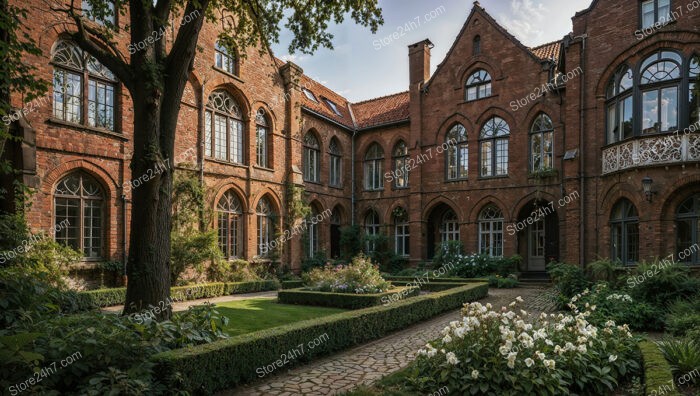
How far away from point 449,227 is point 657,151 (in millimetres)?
10823

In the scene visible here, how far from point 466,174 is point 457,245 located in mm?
3834

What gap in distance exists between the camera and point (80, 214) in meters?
13.2

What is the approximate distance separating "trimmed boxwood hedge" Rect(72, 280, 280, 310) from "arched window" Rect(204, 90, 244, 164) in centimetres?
542

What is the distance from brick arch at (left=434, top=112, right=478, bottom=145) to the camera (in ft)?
72.4

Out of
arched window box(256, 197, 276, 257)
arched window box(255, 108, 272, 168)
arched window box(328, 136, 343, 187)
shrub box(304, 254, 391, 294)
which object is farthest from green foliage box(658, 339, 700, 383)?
arched window box(328, 136, 343, 187)

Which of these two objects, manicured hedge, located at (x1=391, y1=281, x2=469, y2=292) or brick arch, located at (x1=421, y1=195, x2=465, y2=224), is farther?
brick arch, located at (x1=421, y1=195, x2=465, y2=224)

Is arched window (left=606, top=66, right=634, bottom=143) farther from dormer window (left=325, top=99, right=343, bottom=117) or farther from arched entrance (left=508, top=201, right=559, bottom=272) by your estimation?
dormer window (left=325, top=99, right=343, bottom=117)

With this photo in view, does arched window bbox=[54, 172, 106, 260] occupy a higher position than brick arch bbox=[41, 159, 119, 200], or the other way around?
brick arch bbox=[41, 159, 119, 200]

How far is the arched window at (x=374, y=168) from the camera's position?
25656mm

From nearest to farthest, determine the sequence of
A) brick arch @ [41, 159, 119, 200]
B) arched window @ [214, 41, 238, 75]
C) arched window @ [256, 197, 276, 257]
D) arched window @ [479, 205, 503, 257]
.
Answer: brick arch @ [41, 159, 119, 200] < arched window @ [214, 41, 238, 75] < arched window @ [256, 197, 276, 257] < arched window @ [479, 205, 503, 257]

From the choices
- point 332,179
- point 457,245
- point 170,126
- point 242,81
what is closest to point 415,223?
point 457,245

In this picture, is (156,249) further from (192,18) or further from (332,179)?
(332,179)

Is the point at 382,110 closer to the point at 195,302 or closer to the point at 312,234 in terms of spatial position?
the point at 312,234

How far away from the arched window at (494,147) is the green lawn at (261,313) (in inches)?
507
